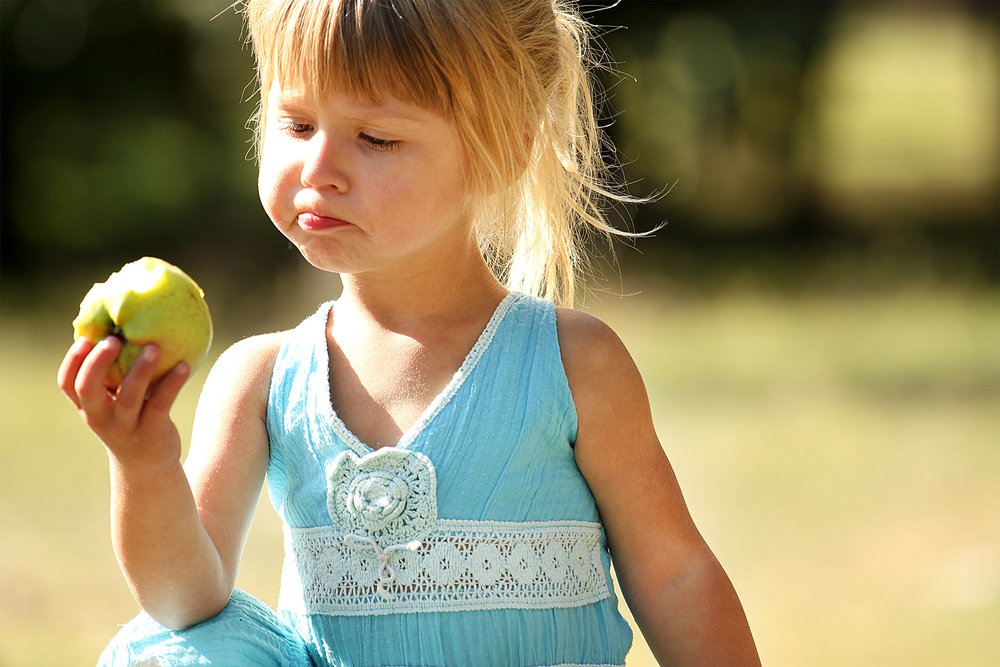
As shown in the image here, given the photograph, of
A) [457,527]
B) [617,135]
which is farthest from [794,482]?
[617,135]

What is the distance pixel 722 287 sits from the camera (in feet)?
30.3

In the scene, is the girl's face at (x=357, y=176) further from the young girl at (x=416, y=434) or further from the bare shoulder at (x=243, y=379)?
the bare shoulder at (x=243, y=379)

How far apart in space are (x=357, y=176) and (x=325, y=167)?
4cm

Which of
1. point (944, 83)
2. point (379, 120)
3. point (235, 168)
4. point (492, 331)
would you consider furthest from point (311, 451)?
point (944, 83)

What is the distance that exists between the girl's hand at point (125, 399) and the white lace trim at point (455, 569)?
353 mm

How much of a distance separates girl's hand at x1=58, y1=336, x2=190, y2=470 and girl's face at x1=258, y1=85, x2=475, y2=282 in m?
0.30

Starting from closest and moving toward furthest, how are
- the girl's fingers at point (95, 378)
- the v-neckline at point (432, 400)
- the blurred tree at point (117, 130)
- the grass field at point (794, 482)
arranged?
the girl's fingers at point (95, 378)
the v-neckline at point (432, 400)
the grass field at point (794, 482)
the blurred tree at point (117, 130)

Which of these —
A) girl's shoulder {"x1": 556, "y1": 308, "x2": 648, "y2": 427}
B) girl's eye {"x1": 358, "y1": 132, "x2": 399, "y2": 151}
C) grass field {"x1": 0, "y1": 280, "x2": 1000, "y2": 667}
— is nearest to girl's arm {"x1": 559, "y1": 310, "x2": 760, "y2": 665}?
girl's shoulder {"x1": 556, "y1": 308, "x2": 648, "y2": 427}

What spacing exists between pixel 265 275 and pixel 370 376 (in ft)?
25.3

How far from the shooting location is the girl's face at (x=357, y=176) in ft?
5.99

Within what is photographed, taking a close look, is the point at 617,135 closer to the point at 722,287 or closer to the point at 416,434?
the point at 722,287

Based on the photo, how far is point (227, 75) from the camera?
10695 millimetres

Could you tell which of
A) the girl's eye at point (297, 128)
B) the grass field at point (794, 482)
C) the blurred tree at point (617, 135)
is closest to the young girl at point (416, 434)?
the girl's eye at point (297, 128)

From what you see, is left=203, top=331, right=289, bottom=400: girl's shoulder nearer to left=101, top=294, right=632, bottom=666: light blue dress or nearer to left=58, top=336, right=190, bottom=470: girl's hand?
left=101, top=294, right=632, bottom=666: light blue dress
